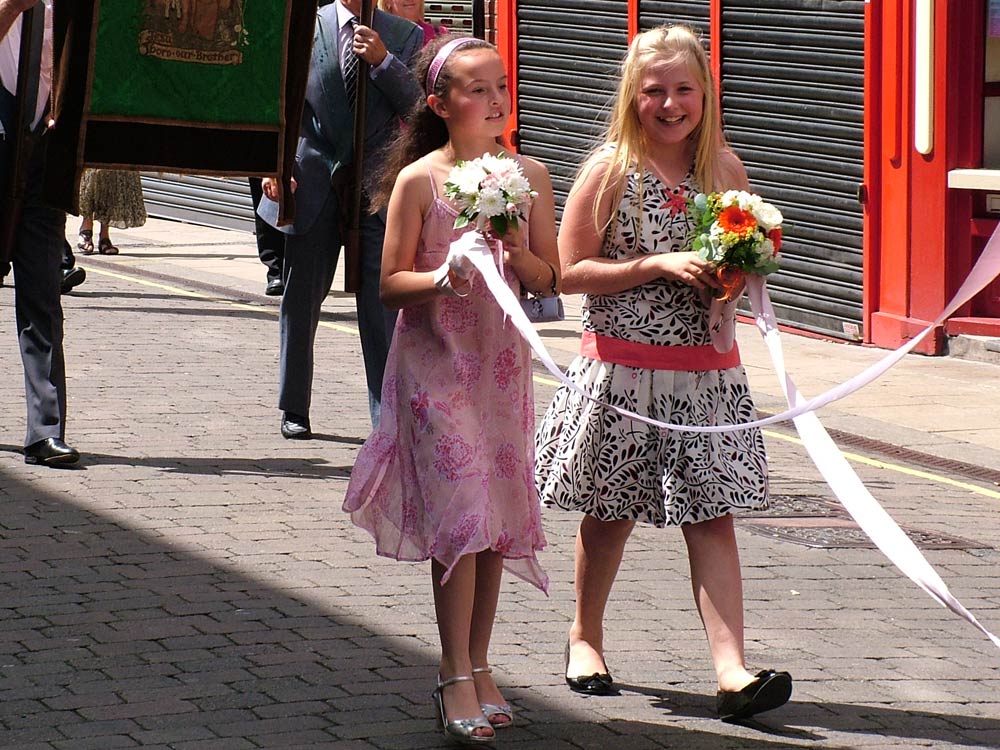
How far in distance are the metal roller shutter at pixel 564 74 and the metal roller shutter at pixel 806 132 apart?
1522 mm

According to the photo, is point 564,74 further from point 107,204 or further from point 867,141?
point 107,204

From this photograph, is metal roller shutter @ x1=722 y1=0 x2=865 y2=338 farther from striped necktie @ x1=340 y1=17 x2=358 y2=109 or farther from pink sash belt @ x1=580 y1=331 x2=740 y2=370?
pink sash belt @ x1=580 y1=331 x2=740 y2=370

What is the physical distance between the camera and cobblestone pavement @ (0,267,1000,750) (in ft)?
16.6

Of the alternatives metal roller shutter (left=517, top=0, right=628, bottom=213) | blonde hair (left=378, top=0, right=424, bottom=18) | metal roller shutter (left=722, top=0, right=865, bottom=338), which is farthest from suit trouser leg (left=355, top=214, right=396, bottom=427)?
metal roller shutter (left=517, top=0, right=628, bottom=213)

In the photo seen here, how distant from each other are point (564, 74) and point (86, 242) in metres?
4.95

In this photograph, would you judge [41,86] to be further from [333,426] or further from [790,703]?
[790,703]

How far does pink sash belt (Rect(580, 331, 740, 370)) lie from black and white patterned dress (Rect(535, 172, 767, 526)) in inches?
0.6

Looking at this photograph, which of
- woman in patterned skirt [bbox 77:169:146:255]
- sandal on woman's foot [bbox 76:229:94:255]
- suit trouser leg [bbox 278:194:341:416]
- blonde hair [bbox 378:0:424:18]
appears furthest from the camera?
sandal on woman's foot [bbox 76:229:94:255]

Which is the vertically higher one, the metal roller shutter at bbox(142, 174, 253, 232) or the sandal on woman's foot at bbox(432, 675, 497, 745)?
the metal roller shutter at bbox(142, 174, 253, 232)

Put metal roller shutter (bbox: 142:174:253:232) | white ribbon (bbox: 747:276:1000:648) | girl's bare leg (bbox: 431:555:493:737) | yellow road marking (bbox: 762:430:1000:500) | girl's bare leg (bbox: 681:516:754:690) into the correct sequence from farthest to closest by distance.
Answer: metal roller shutter (bbox: 142:174:253:232)
yellow road marking (bbox: 762:430:1000:500)
girl's bare leg (bbox: 681:516:754:690)
girl's bare leg (bbox: 431:555:493:737)
white ribbon (bbox: 747:276:1000:648)

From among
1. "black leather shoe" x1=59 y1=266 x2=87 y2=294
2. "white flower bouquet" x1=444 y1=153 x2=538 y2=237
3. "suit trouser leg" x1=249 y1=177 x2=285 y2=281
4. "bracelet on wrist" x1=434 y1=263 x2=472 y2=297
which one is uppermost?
"white flower bouquet" x1=444 y1=153 x2=538 y2=237

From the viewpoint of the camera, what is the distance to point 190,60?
8.08 metres

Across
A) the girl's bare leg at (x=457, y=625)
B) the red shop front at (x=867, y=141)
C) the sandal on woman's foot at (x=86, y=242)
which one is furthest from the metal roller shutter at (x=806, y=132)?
the girl's bare leg at (x=457, y=625)

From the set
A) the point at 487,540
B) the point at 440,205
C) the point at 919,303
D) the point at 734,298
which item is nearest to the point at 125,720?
the point at 487,540
